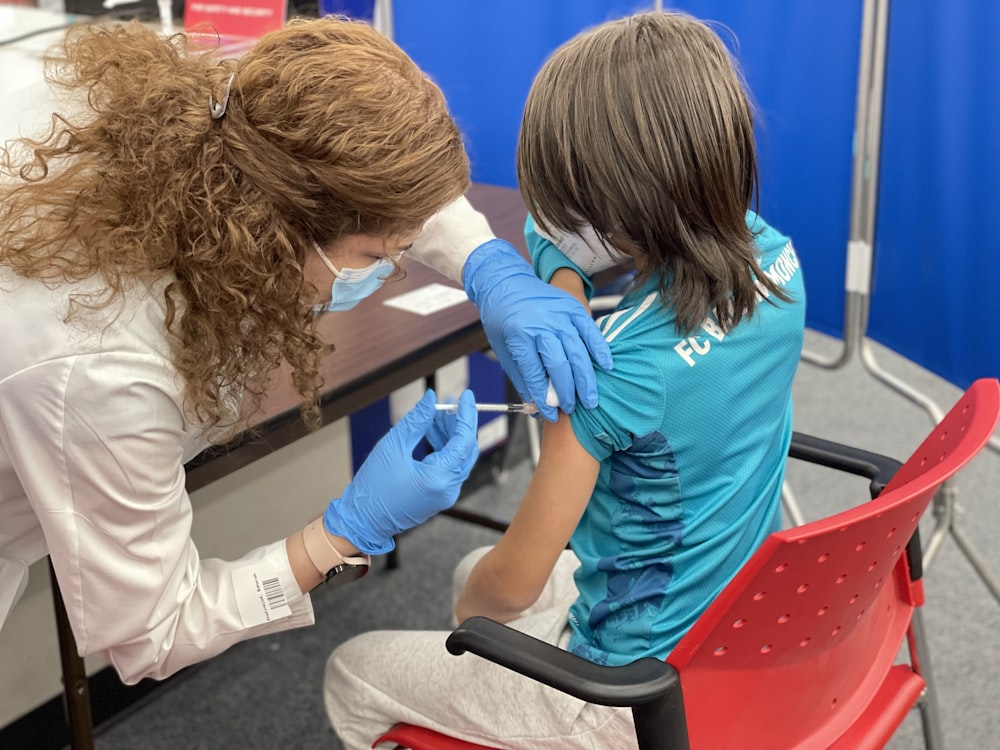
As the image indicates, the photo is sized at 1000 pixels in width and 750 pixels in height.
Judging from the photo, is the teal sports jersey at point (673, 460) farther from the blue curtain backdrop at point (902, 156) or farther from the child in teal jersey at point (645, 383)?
the blue curtain backdrop at point (902, 156)

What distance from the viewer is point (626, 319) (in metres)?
1.02

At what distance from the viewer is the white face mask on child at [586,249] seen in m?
1.04

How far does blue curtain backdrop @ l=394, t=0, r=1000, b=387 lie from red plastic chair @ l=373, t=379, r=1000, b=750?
92 cm

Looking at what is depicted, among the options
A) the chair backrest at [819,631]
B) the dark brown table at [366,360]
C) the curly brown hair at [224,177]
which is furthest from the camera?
the dark brown table at [366,360]

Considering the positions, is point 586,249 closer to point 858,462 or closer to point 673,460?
point 673,460

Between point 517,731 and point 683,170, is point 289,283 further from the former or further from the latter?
point 517,731

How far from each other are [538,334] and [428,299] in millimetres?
472

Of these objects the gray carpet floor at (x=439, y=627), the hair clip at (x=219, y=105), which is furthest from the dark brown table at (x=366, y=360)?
the gray carpet floor at (x=439, y=627)

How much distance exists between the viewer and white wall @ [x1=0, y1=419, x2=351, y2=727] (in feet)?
5.28

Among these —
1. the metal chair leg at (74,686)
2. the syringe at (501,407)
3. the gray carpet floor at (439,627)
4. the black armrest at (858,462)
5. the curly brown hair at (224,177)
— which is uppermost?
the curly brown hair at (224,177)

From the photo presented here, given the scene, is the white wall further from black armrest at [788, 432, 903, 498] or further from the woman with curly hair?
black armrest at [788, 432, 903, 498]

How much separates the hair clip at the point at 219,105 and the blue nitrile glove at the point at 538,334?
369 millimetres

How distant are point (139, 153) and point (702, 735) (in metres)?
0.71

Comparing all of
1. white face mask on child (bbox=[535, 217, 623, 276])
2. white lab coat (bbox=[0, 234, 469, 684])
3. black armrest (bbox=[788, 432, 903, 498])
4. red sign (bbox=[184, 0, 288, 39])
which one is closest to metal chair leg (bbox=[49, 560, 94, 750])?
white lab coat (bbox=[0, 234, 469, 684])
